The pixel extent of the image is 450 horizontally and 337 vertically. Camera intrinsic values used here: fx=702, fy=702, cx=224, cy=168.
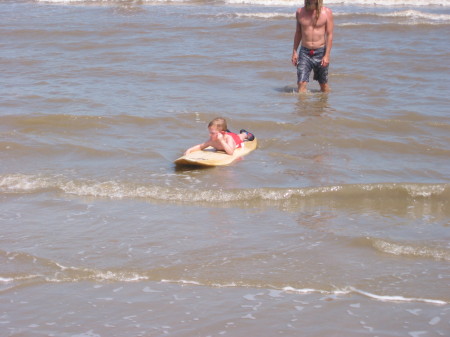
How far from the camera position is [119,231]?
5734 mm

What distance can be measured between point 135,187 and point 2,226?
55.7 inches

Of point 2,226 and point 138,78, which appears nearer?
point 2,226

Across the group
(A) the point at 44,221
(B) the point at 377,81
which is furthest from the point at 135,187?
(B) the point at 377,81

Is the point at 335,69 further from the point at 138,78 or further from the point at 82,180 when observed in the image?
the point at 82,180

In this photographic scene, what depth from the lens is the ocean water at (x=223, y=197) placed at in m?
4.39

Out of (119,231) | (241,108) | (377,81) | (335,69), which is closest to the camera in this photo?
(119,231)

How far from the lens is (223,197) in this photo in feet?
21.6

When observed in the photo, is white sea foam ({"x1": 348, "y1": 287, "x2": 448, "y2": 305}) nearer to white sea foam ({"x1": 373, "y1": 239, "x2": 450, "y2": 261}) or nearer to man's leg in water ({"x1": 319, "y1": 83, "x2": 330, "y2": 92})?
white sea foam ({"x1": 373, "y1": 239, "x2": 450, "y2": 261})

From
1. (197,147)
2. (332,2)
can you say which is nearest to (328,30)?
(197,147)

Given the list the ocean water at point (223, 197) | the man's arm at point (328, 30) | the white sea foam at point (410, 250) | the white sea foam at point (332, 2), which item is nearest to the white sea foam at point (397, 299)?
the ocean water at point (223, 197)

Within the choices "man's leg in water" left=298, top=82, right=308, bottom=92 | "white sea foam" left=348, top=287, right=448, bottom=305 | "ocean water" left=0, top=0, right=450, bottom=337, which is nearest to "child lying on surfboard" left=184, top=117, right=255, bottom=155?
"ocean water" left=0, top=0, right=450, bottom=337

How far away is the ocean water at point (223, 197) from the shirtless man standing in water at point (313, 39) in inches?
15.2

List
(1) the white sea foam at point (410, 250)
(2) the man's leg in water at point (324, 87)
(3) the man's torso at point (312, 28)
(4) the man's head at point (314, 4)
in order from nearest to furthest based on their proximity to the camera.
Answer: (1) the white sea foam at point (410, 250) < (4) the man's head at point (314, 4) < (3) the man's torso at point (312, 28) < (2) the man's leg in water at point (324, 87)

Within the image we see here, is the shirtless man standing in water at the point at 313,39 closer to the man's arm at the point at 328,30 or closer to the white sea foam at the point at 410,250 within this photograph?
the man's arm at the point at 328,30
